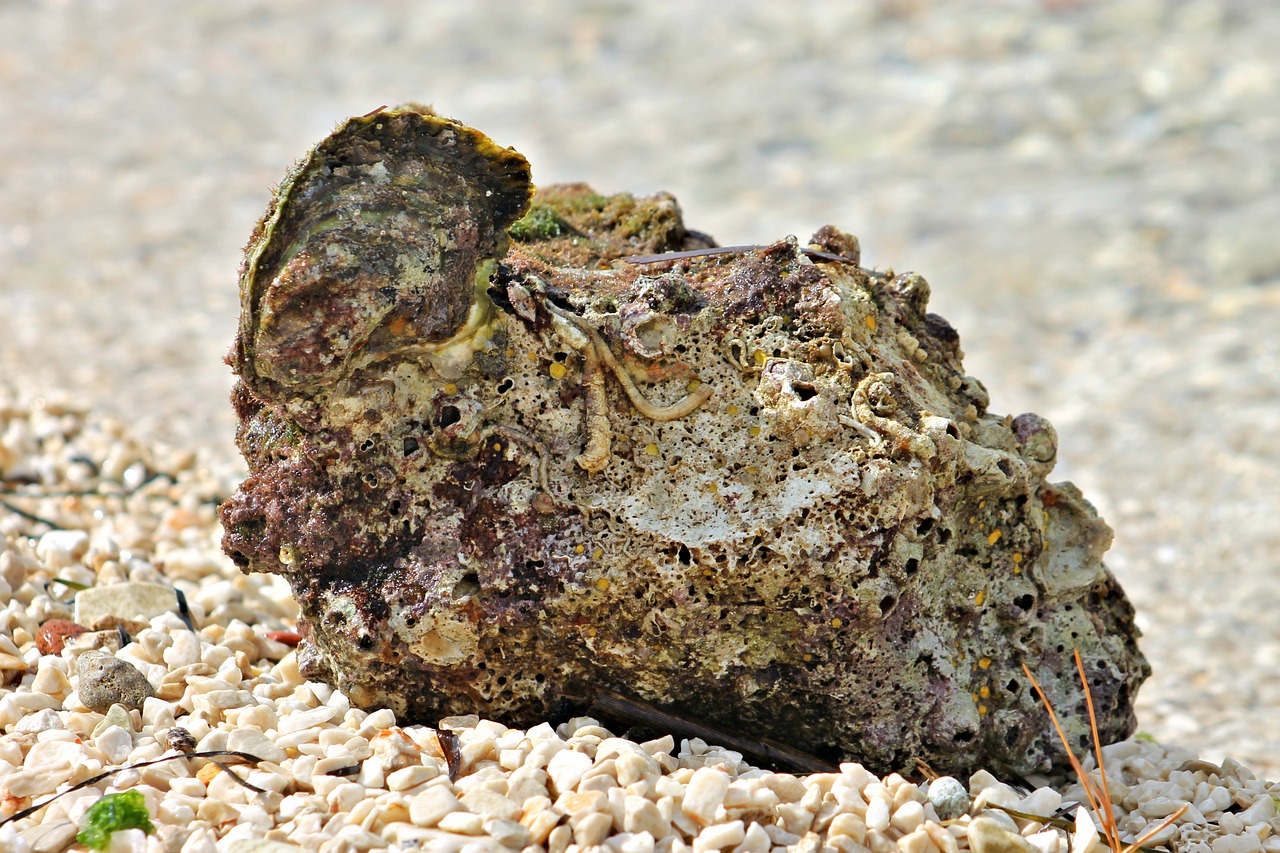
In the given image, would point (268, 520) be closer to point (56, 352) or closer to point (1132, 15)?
point (56, 352)

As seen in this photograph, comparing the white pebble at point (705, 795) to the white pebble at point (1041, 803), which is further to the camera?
the white pebble at point (1041, 803)

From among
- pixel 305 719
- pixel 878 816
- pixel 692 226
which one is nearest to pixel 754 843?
pixel 878 816

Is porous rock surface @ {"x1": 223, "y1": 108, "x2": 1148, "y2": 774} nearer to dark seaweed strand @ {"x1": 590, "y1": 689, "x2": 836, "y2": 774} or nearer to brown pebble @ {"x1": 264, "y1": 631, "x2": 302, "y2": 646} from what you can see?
dark seaweed strand @ {"x1": 590, "y1": 689, "x2": 836, "y2": 774}

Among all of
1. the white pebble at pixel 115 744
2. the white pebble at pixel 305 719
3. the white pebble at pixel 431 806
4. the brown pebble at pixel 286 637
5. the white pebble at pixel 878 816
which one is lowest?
the white pebble at pixel 431 806

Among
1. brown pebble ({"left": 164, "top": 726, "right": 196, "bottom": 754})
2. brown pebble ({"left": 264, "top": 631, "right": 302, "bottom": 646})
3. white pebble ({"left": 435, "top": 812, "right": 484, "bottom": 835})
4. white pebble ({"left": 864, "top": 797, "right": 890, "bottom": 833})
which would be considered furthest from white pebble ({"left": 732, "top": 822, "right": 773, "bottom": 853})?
brown pebble ({"left": 264, "top": 631, "right": 302, "bottom": 646})

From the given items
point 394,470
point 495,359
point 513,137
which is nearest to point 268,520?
point 394,470

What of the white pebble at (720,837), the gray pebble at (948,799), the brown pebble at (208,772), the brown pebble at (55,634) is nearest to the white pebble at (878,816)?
the gray pebble at (948,799)

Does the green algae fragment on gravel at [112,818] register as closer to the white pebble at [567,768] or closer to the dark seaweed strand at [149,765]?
the dark seaweed strand at [149,765]

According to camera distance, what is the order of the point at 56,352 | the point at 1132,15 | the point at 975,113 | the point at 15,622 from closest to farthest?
the point at 15,622 < the point at 56,352 < the point at 975,113 < the point at 1132,15
